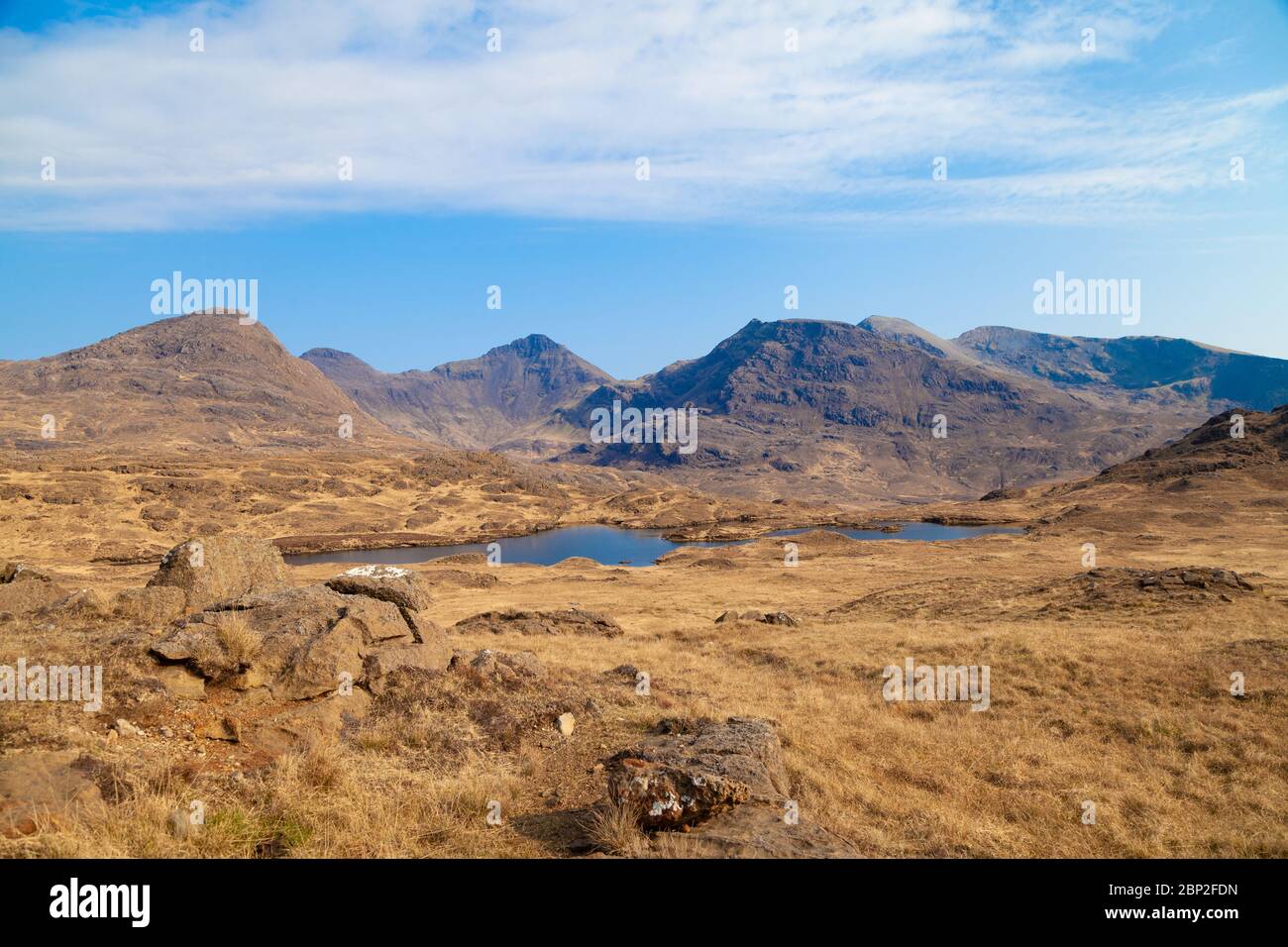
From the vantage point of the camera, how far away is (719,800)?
6.34m

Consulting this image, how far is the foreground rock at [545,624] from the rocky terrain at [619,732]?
2.04m

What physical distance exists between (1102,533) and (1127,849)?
69762 millimetres

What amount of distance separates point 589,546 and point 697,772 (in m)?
87.1

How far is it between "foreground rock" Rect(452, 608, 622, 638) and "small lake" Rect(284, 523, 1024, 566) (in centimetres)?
4343

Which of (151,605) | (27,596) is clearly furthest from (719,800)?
(27,596)

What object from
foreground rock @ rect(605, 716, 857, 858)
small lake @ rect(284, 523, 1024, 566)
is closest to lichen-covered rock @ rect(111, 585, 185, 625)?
foreground rock @ rect(605, 716, 857, 858)

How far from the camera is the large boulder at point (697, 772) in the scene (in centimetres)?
618

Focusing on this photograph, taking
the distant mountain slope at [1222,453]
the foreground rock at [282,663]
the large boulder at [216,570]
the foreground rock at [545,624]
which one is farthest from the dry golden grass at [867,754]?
the distant mountain slope at [1222,453]

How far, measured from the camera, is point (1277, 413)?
10088 centimetres

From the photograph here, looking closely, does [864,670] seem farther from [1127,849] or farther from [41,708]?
[41,708]

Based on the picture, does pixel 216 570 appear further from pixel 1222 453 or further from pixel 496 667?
pixel 1222 453

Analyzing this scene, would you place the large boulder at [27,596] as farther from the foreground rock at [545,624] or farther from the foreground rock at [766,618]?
the foreground rock at [766,618]

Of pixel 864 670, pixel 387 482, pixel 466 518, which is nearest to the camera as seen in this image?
pixel 864 670
